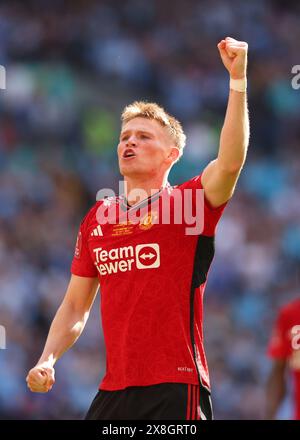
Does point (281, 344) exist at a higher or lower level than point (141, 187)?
lower

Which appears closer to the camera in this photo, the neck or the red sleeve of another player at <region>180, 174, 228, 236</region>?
the red sleeve of another player at <region>180, 174, 228, 236</region>

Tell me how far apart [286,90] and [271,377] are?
10114 mm

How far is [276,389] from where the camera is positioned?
252 inches

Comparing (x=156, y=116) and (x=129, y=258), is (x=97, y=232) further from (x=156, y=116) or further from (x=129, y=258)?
(x=156, y=116)

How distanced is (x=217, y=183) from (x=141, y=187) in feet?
1.99

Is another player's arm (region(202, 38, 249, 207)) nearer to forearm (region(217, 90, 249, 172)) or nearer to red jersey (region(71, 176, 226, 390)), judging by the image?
forearm (region(217, 90, 249, 172))

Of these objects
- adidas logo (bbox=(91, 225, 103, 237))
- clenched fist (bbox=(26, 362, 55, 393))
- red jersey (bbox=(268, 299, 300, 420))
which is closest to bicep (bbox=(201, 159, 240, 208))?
adidas logo (bbox=(91, 225, 103, 237))

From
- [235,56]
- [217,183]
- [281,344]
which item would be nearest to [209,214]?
[217,183]

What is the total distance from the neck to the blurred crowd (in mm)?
6694

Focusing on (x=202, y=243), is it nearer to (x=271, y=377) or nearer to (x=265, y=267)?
(x=271, y=377)

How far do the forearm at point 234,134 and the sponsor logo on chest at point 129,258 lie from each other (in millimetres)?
575

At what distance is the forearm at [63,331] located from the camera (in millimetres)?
5238

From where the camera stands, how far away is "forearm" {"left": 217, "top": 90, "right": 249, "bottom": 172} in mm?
4723

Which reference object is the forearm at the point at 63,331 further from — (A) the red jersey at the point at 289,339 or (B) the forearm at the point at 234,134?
(A) the red jersey at the point at 289,339
